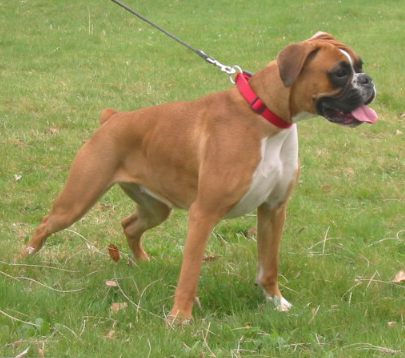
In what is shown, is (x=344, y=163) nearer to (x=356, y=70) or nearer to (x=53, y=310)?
(x=356, y=70)

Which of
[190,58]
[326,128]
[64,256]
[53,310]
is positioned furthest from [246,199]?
[190,58]

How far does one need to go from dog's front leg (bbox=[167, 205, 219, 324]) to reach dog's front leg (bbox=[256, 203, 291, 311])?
1.84ft

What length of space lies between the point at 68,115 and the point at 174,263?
5.34 meters

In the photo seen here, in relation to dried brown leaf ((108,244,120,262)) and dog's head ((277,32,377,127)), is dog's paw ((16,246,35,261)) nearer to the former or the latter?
dried brown leaf ((108,244,120,262))

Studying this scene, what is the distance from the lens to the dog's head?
4566 mm

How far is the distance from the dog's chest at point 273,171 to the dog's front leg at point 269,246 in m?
0.23

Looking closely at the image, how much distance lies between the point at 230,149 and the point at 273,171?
0.98 ft

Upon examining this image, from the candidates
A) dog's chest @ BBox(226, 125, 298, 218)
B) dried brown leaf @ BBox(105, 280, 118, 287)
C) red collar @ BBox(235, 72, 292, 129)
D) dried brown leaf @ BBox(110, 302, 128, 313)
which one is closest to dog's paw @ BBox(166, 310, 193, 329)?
dried brown leaf @ BBox(110, 302, 128, 313)

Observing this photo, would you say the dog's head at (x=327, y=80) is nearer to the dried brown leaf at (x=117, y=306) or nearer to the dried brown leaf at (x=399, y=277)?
the dried brown leaf at (x=399, y=277)

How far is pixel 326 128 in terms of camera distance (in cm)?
1067

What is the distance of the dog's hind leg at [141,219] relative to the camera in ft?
19.6

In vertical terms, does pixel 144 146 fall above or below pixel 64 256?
above

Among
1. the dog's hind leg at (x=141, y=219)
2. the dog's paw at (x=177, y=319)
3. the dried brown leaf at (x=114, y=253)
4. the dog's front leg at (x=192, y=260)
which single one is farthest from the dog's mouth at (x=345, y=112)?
the dried brown leaf at (x=114, y=253)

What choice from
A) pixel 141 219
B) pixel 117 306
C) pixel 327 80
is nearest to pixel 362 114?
pixel 327 80
